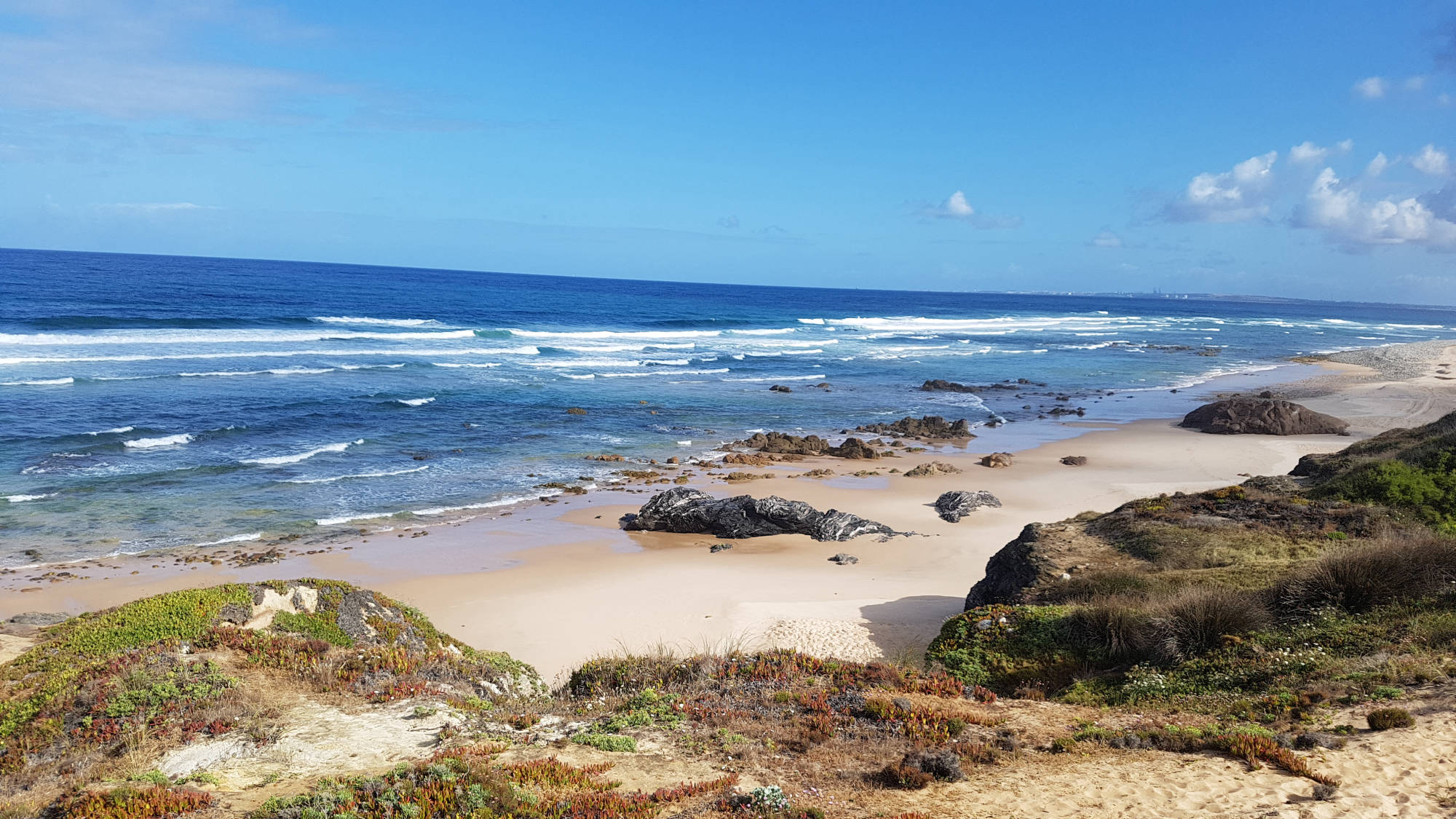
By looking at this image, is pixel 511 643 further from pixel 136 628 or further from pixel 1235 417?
pixel 1235 417

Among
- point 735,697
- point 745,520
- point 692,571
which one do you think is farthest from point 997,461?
point 735,697

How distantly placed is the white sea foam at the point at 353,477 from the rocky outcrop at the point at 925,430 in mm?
16225

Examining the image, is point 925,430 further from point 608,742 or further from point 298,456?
point 608,742

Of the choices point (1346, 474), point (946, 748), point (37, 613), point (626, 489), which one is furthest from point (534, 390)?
point (946, 748)

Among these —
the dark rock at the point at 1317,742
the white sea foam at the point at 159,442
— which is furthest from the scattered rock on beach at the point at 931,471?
the white sea foam at the point at 159,442

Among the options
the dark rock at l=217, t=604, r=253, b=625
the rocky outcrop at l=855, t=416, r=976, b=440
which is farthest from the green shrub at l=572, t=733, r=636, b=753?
the rocky outcrop at l=855, t=416, r=976, b=440

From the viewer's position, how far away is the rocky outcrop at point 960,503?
63.9ft

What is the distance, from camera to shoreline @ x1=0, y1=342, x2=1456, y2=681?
12.8m

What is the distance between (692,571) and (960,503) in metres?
7.39

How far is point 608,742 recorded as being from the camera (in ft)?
23.6

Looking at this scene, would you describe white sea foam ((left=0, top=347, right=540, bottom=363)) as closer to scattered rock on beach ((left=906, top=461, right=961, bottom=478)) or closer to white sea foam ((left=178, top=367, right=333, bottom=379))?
white sea foam ((left=178, top=367, right=333, bottom=379))

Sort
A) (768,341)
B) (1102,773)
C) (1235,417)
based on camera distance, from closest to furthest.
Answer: (1102,773) < (1235,417) < (768,341)

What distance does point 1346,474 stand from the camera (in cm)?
1459

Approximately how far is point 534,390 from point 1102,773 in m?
34.3
